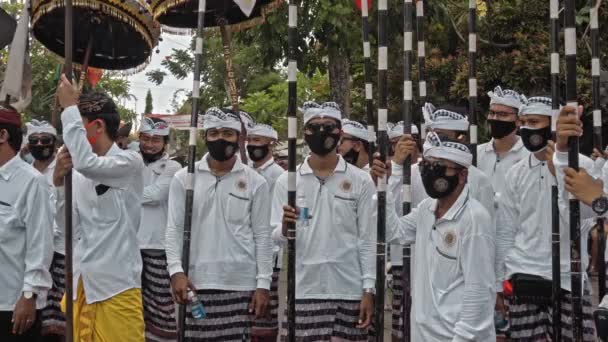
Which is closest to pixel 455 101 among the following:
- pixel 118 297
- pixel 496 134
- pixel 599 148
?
pixel 496 134

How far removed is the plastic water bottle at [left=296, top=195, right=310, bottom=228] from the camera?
6293 mm

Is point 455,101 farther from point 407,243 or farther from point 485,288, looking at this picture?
point 485,288

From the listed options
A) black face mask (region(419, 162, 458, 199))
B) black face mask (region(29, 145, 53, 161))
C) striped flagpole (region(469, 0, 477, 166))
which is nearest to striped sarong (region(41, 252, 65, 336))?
black face mask (region(29, 145, 53, 161))

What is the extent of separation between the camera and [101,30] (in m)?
7.07

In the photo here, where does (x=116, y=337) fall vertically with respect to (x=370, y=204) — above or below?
below

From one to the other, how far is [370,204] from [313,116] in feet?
2.54

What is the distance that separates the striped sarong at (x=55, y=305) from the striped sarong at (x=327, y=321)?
2.85 metres

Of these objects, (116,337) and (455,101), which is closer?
(116,337)

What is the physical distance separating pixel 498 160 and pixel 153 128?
11.6 ft

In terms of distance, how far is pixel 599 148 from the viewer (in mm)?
6277

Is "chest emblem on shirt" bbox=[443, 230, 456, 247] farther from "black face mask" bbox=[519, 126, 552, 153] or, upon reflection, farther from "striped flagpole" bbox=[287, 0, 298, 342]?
"black face mask" bbox=[519, 126, 552, 153]

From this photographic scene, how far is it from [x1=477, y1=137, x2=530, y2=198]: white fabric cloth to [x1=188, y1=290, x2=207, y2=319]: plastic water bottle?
260 cm

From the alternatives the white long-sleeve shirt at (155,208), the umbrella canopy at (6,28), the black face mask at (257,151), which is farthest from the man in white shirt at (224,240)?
the black face mask at (257,151)

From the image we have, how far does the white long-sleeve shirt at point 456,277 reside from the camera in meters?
4.86
